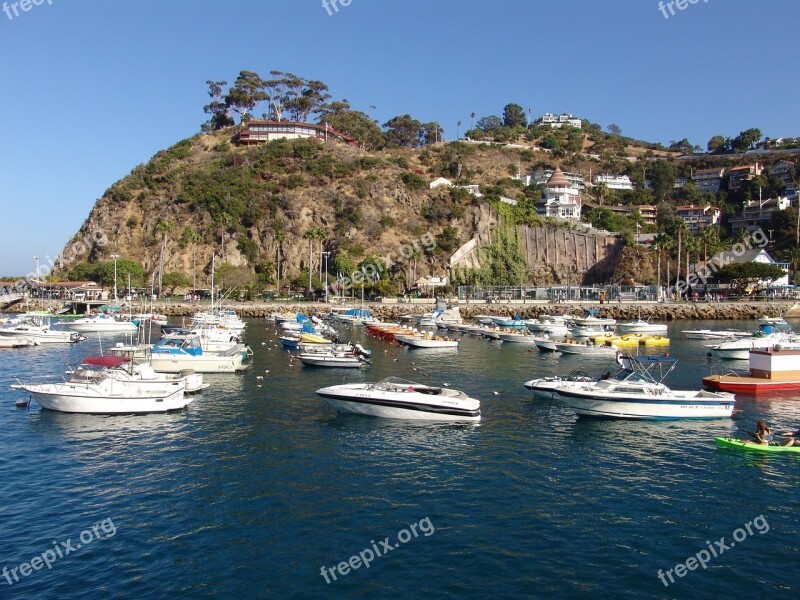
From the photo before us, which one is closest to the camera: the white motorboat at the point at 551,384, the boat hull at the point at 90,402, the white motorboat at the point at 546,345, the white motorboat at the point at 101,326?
the boat hull at the point at 90,402

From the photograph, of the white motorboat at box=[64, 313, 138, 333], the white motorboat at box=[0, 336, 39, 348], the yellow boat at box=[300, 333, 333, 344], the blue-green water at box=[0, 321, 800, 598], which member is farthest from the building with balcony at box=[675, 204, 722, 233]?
the white motorboat at box=[0, 336, 39, 348]

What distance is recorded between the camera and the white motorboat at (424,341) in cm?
7094

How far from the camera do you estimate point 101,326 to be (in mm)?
89375

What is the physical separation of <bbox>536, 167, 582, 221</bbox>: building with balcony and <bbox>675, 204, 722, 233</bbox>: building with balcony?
31.5 metres

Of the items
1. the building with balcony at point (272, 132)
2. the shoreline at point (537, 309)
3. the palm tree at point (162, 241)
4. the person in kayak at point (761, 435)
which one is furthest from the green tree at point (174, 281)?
the person in kayak at point (761, 435)

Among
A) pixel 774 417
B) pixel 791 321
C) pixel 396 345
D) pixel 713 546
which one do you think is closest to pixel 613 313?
pixel 791 321

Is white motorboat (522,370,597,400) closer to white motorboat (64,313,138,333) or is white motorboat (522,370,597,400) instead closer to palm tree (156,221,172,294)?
white motorboat (64,313,138,333)

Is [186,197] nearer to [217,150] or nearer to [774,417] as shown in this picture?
[217,150]

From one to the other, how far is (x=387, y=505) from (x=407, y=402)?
1206 centimetres

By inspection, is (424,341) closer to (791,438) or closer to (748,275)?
(791,438)

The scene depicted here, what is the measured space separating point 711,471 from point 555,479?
24.7 feet

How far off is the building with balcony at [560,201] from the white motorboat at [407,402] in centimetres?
14306

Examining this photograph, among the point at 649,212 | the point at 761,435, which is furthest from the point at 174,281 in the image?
the point at 649,212

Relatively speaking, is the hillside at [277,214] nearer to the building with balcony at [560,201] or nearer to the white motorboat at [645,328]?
the building with balcony at [560,201]
